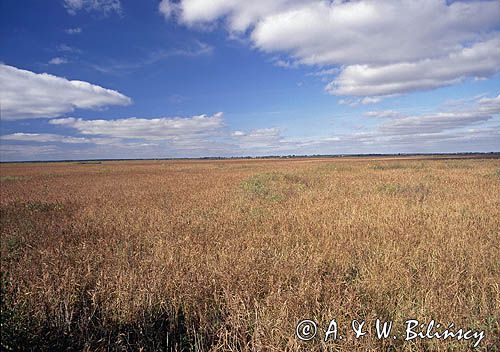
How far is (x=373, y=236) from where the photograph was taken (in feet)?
20.5

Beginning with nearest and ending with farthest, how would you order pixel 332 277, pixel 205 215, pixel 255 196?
pixel 332 277, pixel 205 215, pixel 255 196

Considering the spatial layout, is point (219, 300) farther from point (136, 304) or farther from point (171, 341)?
point (136, 304)

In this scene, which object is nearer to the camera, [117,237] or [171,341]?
[171,341]

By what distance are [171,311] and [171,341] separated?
36 centimetres

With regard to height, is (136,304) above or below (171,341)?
above

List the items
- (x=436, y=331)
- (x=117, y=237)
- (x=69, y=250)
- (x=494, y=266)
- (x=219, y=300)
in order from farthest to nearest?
(x=117, y=237)
(x=69, y=250)
(x=494, y=266)
(x=219, y=300)
(x=436, y=331)

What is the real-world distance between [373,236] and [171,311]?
4.92 m

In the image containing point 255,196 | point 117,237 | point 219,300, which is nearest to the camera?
point 219,300

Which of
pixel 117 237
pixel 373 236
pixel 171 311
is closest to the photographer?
pixel 171 311

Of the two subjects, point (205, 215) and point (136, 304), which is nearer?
point (136, 304)

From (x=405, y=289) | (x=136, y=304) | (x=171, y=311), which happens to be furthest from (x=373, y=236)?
(x=136, y=304)

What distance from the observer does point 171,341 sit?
3133 mm

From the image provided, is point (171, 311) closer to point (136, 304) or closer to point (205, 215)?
point (136, 304)

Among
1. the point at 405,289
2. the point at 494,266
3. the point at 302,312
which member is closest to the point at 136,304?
the point at 302,312
